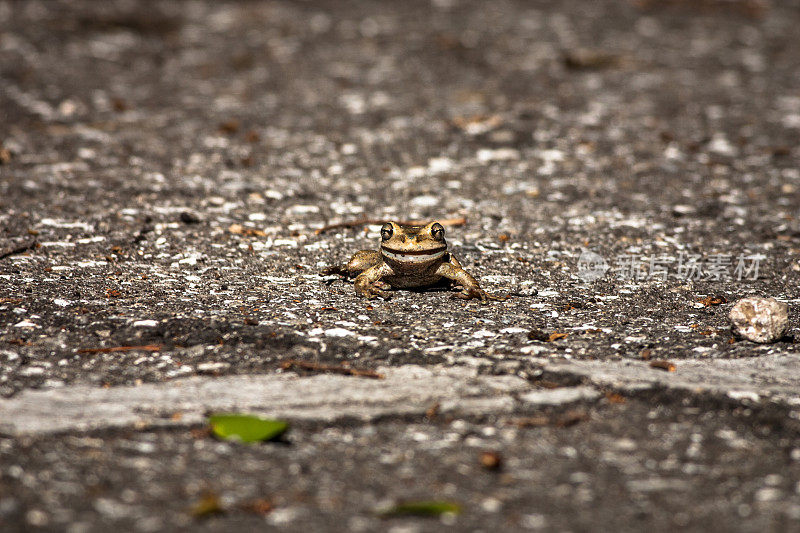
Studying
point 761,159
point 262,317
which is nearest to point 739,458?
point 262,317

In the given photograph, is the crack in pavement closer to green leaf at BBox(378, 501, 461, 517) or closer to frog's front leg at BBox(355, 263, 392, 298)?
green leaf at BBox(378, 501, 461, 517)

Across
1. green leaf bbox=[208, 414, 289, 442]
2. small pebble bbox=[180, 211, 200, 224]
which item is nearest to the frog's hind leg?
small pebble bbox=[180, 211, 200, 224]

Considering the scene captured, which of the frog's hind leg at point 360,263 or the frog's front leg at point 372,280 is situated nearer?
the frog's front leg at point 372,280

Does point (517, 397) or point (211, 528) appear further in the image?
point (517, 397)

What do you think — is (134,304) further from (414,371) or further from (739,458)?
(739,458)

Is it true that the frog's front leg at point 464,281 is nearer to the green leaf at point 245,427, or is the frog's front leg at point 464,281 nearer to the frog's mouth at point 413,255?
the frog's mouth at point 413,255

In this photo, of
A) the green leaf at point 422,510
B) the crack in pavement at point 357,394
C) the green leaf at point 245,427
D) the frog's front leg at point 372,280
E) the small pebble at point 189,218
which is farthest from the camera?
the small pebble at point 189,218

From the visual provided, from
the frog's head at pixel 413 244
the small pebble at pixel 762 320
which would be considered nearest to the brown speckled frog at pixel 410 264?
the frog's head at pixel 413 244
